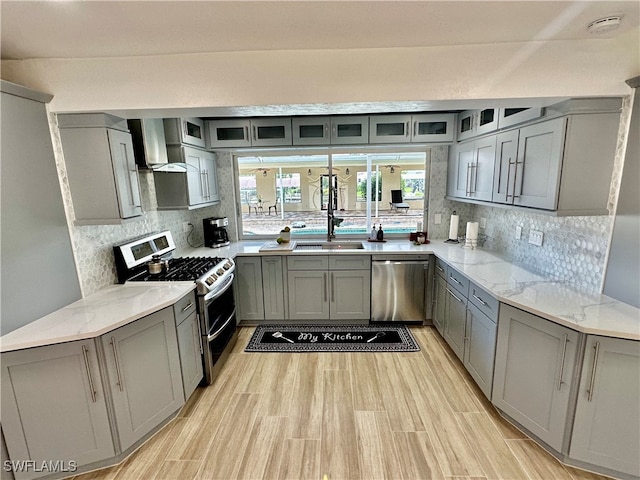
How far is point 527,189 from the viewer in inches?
90.3

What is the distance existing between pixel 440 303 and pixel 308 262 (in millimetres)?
1499

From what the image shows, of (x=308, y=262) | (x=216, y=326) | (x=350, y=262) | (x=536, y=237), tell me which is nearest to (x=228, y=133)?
(x=308, y=262)

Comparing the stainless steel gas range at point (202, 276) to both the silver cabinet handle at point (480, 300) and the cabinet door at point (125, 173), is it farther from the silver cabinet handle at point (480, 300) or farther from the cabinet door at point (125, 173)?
the silver cabinet handle at point (480, 300)

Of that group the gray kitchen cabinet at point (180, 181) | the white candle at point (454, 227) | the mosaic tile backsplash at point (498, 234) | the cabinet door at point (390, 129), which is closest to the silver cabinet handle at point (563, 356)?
the mosaic tile backsplash at point (498, 234)

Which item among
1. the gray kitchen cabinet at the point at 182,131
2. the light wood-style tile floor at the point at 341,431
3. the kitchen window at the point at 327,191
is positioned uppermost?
the gray kitchen cabinet at the point at 182,131

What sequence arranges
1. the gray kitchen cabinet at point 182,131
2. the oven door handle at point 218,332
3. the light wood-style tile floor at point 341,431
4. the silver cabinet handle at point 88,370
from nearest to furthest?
the silver cabinet handle at point 88,370 → the light wood-style tile floor at point 341,431 → the oven door handle at point 218,332 → the gray kitchen cabinet at point 182,131

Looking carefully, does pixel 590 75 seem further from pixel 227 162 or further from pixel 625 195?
pixel 227 162

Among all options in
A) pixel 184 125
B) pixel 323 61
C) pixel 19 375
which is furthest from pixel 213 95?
pixel 19 375

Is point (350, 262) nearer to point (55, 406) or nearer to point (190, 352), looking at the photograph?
point (190, 352)

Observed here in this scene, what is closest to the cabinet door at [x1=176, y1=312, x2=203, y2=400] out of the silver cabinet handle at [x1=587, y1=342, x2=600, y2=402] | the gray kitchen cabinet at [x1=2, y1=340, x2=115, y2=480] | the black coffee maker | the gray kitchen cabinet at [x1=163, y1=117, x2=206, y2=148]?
the gray kitchen cabinet at [x1=2, y1=340, x2=115, y2=480]

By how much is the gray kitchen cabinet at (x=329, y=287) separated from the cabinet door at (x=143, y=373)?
1.52 m

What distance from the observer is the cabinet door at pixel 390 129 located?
3.38m

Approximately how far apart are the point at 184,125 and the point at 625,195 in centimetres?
354

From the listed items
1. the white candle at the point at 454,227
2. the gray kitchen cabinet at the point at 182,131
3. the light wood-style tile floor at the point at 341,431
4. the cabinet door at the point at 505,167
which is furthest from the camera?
the white candle at the point at 454,227
